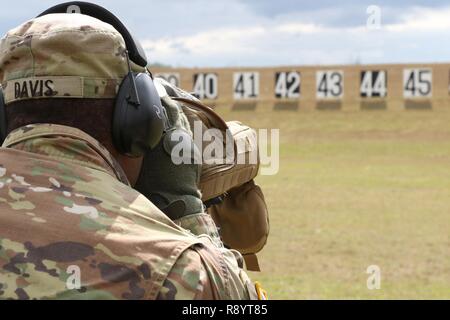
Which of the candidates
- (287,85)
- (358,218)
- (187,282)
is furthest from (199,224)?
(287,85)

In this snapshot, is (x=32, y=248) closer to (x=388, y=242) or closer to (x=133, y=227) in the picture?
(x=133, y=227)

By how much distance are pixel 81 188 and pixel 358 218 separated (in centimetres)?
784

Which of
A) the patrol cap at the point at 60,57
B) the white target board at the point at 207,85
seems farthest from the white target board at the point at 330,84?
the patrol cap at the point at 60,57

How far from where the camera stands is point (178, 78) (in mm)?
28625

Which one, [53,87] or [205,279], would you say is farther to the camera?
[53,87]

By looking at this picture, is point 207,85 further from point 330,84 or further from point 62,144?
point 62,144

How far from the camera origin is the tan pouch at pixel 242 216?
2.10 metres

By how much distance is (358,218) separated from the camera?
8.90 meters

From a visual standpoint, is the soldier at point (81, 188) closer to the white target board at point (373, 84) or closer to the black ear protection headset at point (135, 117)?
the black ear protection headset at point (135, 117)

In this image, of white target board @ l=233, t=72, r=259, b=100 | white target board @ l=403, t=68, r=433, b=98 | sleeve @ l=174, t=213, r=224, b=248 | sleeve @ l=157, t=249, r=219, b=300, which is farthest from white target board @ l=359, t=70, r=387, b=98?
sleeve @ l=157, t=249, r=219, b=300

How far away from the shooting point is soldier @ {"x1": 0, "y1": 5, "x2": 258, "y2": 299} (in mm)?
1199

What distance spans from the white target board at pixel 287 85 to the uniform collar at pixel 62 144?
25805 millimetres

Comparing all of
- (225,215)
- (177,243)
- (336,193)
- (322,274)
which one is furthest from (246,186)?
(336,193)

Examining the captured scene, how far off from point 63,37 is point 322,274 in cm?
501
